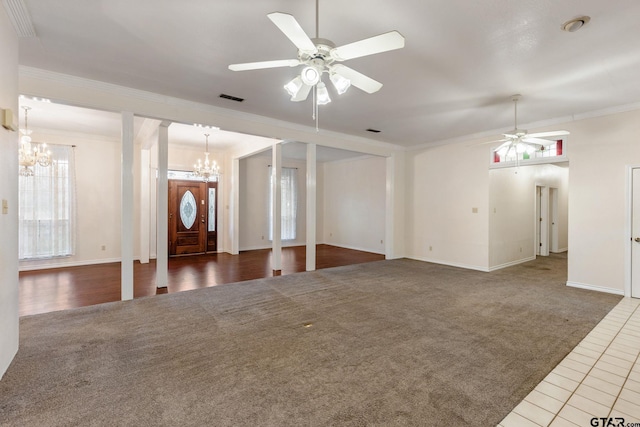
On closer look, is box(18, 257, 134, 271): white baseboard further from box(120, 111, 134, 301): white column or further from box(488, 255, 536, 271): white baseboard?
box(488, 255, 536, 271): white baseboard

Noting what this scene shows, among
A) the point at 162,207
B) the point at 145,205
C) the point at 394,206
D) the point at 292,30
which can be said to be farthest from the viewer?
the point at 394,206

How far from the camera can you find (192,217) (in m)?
8.16

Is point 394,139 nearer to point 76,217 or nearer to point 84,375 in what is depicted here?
point 84,375

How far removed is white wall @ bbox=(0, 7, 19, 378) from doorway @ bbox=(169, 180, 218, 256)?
17.6 ft

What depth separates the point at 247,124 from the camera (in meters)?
5.12

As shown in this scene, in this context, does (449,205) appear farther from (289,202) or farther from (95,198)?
(95,198)

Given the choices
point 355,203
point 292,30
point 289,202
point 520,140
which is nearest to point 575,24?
point 520,140

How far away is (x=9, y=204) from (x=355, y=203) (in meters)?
7.93

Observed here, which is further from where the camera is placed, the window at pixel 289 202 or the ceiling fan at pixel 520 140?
the window at pixel 289 202

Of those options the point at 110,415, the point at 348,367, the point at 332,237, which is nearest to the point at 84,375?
the point at 110,415

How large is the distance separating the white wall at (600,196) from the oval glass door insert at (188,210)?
839 centimetres

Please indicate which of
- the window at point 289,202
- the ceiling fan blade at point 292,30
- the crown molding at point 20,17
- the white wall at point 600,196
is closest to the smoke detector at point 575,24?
the ceiling fan blade at point 292,30

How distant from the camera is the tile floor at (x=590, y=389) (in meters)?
1.89

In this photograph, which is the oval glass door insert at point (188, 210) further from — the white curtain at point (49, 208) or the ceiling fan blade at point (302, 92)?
the ceiling fan blade at point (302, 92)
